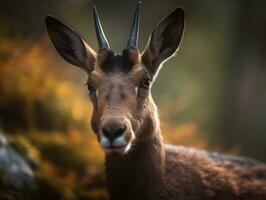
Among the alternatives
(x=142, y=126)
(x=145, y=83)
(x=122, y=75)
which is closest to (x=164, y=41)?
(x=145, y=83)

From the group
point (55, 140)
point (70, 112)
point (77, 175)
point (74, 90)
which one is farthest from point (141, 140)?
point (74, 90)

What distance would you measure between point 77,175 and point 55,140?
1.02 m

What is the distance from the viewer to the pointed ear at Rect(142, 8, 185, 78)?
711 cm

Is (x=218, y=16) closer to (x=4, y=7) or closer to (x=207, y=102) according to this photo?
(x=207, y=102)

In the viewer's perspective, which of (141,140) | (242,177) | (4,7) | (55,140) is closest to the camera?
(141,140)

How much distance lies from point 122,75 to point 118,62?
0.23 metres

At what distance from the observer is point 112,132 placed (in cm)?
591

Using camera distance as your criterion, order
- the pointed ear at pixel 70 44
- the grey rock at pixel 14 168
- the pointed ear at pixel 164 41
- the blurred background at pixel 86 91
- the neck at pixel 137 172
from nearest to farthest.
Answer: the neck at pixel 137 172 → the pointed ear at pixel 164 41 → the pointed ear at pixel 70 44 → the grey rock at pixel 14 168 → the blurred background at pixel 86 91

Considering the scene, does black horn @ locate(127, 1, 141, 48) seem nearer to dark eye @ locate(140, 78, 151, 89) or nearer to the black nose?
dark eye @ locate(140, 78, 151, 89)

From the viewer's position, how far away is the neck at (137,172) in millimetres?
6801

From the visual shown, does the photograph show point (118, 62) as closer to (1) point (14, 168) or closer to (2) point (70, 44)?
(2) point (70, 44)

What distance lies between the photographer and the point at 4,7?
581 inches

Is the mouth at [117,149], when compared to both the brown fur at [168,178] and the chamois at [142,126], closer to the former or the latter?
the chamois at [142,126]

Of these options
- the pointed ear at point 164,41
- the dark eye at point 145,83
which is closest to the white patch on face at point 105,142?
the dark eye at point 145,83
